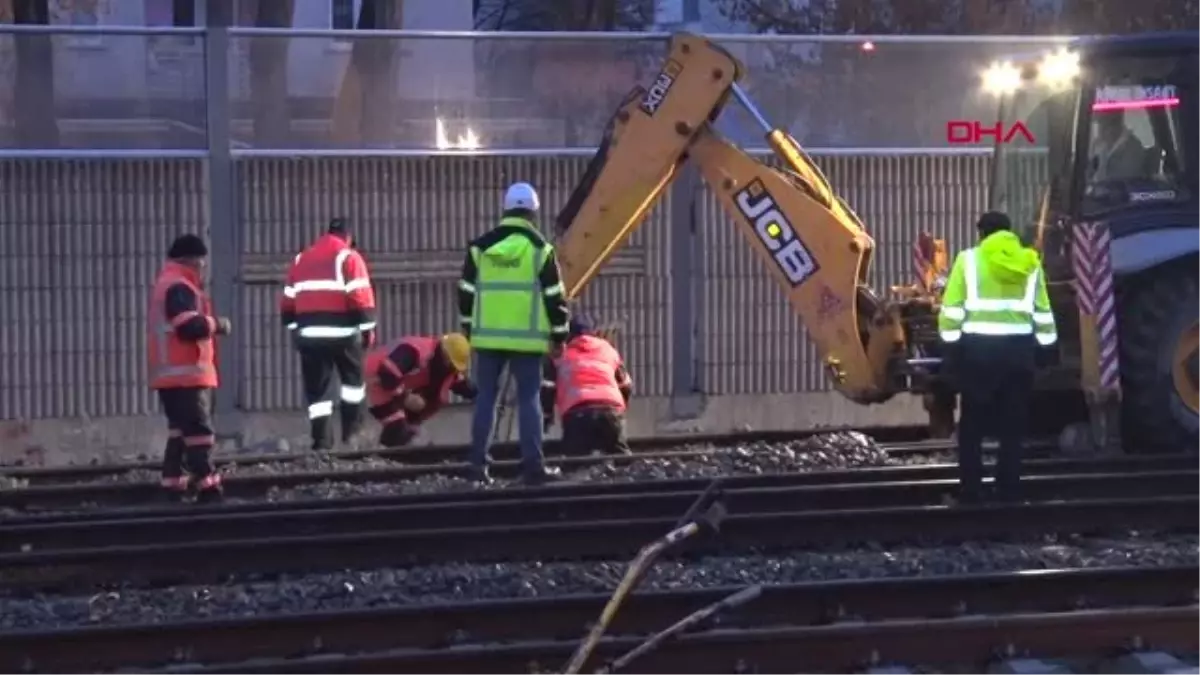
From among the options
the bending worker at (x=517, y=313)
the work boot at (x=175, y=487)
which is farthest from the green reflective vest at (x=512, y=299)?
the work boot at (x=175, y=487)

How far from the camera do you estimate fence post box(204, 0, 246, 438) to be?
58.4 feet

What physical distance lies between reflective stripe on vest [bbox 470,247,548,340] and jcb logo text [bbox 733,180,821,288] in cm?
175

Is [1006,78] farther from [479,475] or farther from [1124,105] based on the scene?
[479,475]

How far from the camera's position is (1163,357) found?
14.5 metres

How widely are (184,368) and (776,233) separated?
13.0 feet

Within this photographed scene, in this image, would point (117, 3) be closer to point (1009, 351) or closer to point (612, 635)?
point (1009, 351)

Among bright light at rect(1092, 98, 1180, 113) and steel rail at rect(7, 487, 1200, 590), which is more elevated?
bright light at rect(1092, 98, 1180, 113)

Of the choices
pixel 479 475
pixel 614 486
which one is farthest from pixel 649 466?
pixel 614 486

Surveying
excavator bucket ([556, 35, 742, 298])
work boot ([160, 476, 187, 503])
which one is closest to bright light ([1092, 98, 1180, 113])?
excavator bucket ([556, 35, 742, 298])

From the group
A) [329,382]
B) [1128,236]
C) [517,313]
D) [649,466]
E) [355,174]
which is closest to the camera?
[517,313]

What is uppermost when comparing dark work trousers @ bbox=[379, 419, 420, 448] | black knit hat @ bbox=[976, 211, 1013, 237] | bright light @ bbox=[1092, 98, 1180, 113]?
bright light @ bbox=[1092, 98, 1180, 113]

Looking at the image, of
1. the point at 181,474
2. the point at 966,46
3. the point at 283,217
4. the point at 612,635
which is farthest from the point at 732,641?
the point at 966,46

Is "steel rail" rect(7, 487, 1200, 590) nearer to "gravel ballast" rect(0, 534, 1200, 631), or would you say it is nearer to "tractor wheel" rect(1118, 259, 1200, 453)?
"gravel ballast" rect(0, 534, 1200, 631)

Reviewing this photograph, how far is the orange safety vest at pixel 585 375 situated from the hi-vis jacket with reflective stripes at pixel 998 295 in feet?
9.32
